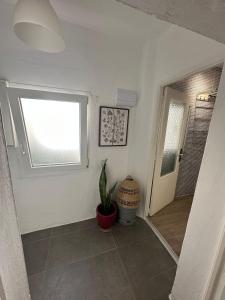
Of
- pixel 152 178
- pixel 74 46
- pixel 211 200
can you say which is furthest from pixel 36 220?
pixel 74 46

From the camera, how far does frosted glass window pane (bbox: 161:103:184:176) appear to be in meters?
2.02

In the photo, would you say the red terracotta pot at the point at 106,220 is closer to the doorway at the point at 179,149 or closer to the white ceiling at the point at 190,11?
the doorway at the point at 179,149

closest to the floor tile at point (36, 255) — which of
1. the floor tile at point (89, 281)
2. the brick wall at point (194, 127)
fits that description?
the floor tile at point (89, 281)

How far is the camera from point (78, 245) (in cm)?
167

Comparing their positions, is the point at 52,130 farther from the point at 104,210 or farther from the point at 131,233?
the point at 131,233

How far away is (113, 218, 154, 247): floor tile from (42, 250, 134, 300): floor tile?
0.85 feet

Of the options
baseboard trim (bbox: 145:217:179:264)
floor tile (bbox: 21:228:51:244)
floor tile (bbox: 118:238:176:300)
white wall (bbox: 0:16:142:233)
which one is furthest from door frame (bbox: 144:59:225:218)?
floor tile (bbox: 21:228:51:244)

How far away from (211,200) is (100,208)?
1.41 metres

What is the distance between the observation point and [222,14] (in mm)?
400

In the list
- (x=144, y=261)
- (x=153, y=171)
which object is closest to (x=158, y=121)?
(x=153, y=171)

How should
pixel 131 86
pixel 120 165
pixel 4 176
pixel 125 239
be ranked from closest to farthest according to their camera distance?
pixel 4 176 → pixel 125 239 → pixel 131 86 → pixel 120 165

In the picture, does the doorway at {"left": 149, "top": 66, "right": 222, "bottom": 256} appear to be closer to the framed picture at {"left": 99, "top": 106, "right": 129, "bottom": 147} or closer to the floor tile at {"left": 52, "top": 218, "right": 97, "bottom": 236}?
the framed picture at {"left": 99, "top": 106, "right": 129, "bottom": 147}

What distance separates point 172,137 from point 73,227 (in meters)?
1.87

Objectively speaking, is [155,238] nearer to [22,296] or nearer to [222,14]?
[22,296]
